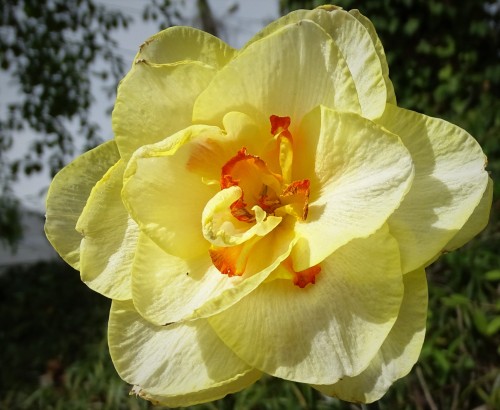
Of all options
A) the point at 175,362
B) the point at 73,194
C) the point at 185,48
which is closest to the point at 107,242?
the point at 73,194

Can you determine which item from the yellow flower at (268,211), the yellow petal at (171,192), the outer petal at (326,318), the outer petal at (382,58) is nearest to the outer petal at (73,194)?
the yellow flower at (268,211)

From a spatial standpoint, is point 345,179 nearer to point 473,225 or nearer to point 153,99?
point 473,225

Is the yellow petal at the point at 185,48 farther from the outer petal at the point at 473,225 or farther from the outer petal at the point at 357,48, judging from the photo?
the outer petal at the point at 473,225

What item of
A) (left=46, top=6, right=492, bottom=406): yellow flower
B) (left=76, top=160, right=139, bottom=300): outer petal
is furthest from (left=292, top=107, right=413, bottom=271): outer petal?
(left=76, top=160, right=139, bottom=300): outer petal

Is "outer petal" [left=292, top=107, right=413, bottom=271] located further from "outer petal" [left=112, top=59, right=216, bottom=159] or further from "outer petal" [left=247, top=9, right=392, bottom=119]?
"outer petal" [left=112, top=59, right=216, bottom=159]

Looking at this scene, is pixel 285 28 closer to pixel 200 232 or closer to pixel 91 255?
pixel 200 232

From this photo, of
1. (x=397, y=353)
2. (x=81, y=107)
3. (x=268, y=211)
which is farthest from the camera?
(x=81, y=107)
